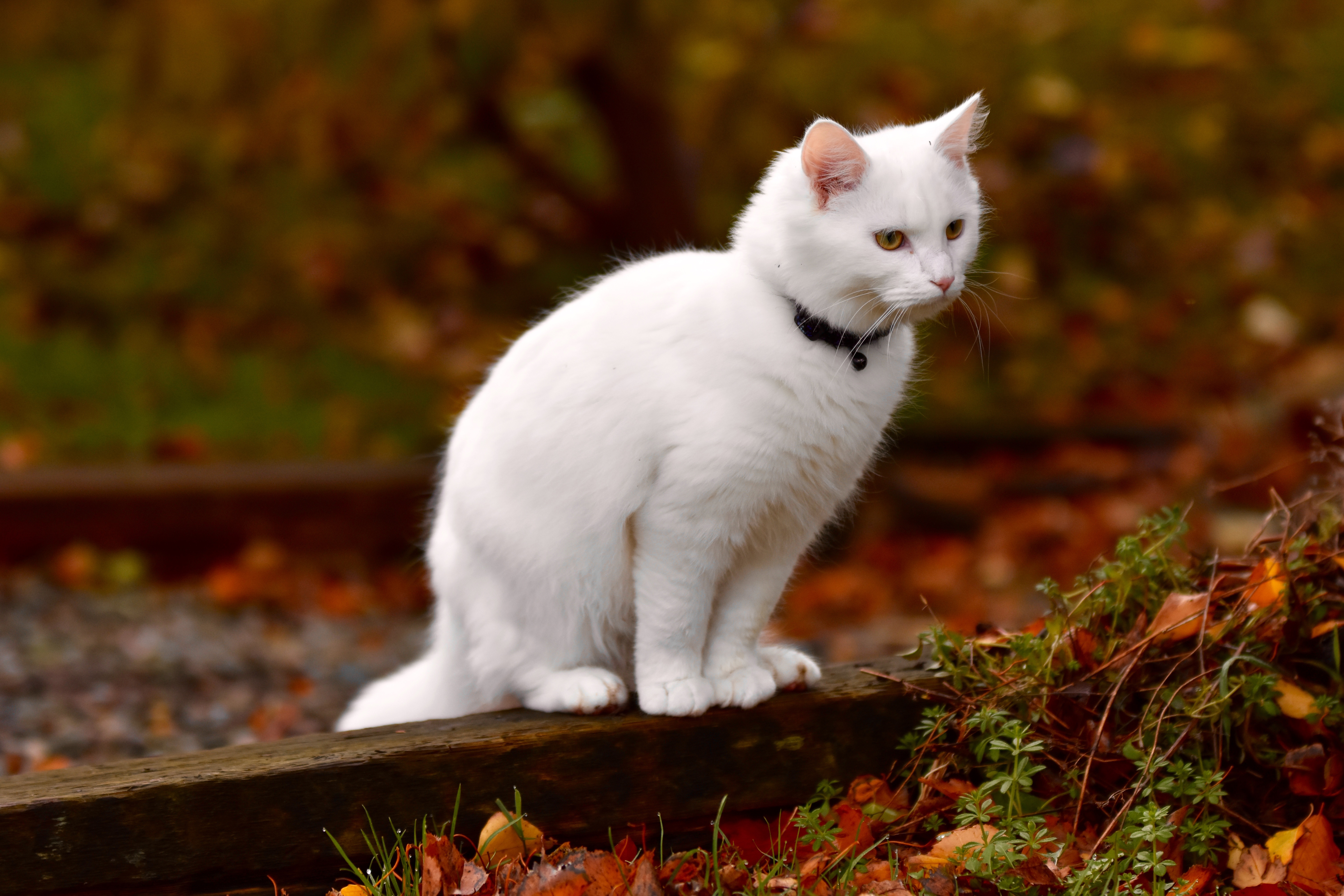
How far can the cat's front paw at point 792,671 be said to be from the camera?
101 inches

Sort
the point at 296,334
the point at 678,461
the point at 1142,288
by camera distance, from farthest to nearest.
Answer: the point at 1142,288 < the point at 296,334 < the point at 678,461

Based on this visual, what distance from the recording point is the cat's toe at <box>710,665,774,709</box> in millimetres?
2449

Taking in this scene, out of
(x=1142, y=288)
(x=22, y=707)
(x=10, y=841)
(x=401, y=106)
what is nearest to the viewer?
(x=10, y=841)

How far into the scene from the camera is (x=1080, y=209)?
7984 millimetres

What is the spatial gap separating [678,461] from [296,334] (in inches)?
213

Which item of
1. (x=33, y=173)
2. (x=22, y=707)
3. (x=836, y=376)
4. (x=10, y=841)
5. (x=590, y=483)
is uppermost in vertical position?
(x=33, y=173)

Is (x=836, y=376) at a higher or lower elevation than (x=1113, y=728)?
higher

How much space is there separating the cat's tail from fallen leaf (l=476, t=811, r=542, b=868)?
0.41m

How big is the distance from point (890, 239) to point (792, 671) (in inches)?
36.0

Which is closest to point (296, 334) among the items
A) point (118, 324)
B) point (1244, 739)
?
point (118, 324)

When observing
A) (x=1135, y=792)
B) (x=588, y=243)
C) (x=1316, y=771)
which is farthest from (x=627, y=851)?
(x=588, y=243)

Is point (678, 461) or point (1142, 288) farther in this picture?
point (1142, 288)

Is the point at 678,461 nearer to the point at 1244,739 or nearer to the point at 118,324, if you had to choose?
the point at 1244,739

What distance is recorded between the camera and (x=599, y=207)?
22.4 feet
